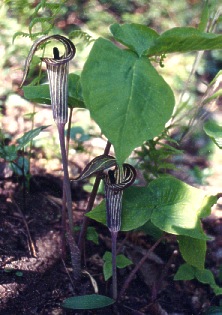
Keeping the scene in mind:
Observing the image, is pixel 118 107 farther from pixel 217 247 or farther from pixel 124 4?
pixel 124 4

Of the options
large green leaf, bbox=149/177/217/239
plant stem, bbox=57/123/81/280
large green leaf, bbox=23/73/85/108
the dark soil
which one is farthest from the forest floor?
large green leaf, bbox=23/73/85/108

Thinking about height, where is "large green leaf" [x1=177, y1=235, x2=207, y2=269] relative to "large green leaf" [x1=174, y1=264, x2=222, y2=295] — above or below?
above

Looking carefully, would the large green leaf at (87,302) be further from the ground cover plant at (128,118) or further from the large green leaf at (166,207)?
the large green leaf at (166,207)

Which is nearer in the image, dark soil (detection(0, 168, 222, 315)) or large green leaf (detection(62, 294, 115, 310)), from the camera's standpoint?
large green leaf (detection(62, 294, 115, 310))

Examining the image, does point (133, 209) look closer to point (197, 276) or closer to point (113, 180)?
point (113, 180)

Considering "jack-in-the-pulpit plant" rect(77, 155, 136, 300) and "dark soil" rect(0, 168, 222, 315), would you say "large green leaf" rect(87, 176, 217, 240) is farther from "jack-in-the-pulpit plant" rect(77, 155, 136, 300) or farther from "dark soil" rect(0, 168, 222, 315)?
"dark soil" rect(0, 168, 222, 315)
